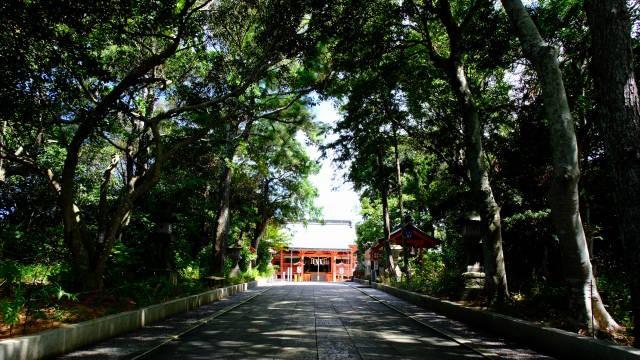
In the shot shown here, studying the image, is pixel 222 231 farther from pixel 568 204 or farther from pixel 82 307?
pixel 568 204

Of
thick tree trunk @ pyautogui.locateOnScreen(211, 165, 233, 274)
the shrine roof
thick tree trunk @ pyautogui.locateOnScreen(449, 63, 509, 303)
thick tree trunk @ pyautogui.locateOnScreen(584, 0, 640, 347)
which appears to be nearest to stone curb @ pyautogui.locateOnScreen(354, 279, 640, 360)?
thick tree trunk @ pyautogui.locateOnScreen(584, 0, 640, 347)

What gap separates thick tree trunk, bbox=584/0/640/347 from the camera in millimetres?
5688

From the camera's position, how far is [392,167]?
29016 mm

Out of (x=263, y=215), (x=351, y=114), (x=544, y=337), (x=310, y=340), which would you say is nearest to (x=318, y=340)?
(x=310, y=340)

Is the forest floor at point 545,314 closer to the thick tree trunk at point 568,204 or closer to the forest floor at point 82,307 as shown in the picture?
the thick tree trunk at point 568,204

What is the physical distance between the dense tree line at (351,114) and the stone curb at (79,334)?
1565 mm

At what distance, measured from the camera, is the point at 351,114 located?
18.3 m

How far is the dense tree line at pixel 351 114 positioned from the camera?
24.0 feet

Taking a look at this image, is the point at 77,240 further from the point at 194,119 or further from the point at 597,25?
the point at 597,25

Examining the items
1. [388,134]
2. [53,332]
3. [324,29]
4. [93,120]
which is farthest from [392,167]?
[53,332]

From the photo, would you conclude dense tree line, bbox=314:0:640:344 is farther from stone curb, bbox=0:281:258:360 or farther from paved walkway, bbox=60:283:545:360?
stone curb, bbox=0:281:258:360

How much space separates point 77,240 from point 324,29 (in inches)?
308

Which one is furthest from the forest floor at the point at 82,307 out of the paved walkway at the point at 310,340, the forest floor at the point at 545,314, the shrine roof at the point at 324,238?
the shrine roof at the point at 324,238

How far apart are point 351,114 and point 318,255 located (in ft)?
114
